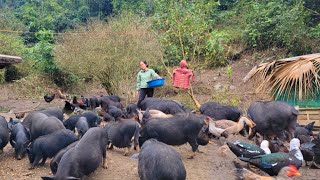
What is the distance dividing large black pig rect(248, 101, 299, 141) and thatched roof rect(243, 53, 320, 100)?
2.60m

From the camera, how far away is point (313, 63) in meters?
12.2

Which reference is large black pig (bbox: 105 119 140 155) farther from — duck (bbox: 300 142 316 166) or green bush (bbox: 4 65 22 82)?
green bush (bbox: 4 65 22 82)

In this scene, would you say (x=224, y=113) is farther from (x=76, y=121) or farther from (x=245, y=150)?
(x=76, y=121)

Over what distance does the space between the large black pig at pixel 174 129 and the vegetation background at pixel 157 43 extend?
946 centimetres

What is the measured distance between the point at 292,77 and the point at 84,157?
7366 millimetres

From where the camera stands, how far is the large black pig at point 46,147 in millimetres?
7348

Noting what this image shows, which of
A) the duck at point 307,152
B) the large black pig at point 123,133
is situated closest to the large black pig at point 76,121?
the large black pig at point 123,133

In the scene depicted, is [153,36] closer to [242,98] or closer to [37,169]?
[242,98]

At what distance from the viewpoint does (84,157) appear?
632 centimetres

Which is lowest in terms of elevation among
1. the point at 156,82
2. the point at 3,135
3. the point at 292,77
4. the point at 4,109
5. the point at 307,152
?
the point at 4,109

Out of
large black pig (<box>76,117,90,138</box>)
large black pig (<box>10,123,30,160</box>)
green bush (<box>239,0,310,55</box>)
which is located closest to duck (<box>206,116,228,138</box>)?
large black pig (<box>76,117,90,138</box>)

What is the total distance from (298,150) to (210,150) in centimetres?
182

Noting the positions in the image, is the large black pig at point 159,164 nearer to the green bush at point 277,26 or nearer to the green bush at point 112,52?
the green bush at point 112,52

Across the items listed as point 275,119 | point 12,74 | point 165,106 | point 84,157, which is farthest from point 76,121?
point 12,74
